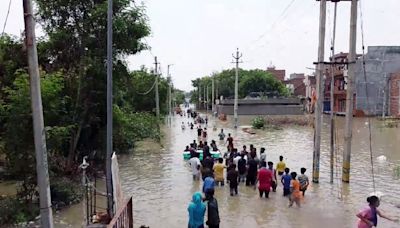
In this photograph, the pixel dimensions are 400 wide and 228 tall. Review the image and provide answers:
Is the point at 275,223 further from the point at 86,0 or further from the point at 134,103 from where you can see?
the point at 134,103

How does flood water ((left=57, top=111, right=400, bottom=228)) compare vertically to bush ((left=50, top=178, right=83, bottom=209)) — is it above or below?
below

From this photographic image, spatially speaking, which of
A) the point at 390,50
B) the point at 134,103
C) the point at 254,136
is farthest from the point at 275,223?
the point at 390,50

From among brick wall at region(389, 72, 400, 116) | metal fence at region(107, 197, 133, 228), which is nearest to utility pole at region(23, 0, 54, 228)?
metal fence at region(107, 197, 133, 228)

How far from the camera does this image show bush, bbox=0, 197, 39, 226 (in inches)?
527

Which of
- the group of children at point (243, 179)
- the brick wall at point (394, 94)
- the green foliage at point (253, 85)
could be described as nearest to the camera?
the group of children at point (243, 179)

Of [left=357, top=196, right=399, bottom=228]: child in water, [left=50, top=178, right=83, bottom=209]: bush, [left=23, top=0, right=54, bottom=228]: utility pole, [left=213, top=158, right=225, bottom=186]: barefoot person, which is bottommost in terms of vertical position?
[left=50, top=178, right=83, bottom=209]: bush

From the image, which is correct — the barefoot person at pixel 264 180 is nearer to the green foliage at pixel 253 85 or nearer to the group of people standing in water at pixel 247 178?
the group of people standing in water at pixel 247 178

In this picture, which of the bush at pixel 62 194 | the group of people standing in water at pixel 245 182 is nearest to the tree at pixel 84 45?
the bush at pixel 62 194

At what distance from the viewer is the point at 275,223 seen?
1371 cm

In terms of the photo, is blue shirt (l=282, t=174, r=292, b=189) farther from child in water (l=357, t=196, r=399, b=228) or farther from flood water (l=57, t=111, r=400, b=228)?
child in water (l=357, t=196, r=399, b=228)

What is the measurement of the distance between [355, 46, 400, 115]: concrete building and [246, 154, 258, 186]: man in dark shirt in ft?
172

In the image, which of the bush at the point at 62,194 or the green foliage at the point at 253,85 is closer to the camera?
the bush at the point at 62,194

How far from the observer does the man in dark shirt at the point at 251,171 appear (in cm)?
1788

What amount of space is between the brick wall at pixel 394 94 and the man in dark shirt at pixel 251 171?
49.0 m
